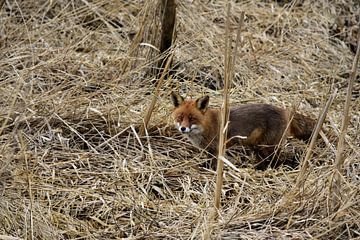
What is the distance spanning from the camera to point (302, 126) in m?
5.32

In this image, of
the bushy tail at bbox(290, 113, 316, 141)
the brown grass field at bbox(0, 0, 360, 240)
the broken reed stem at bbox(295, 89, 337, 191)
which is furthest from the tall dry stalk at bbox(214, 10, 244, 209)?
the bushy tail at bbox(290, 113, 316, 141)

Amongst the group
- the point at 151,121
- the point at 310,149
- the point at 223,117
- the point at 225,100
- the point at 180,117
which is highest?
the point at 225,100

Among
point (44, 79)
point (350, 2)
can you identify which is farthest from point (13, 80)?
point (350, 2)

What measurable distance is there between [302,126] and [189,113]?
2.64ft

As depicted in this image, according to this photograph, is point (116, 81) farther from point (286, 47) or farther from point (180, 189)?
point (286, 47)

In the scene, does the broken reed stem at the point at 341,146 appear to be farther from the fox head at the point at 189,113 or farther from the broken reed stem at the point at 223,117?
the fox head at the point at 189,113

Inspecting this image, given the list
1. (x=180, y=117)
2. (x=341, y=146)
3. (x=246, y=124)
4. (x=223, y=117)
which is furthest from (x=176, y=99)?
(x=341, y=146)

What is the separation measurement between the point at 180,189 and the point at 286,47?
277cm

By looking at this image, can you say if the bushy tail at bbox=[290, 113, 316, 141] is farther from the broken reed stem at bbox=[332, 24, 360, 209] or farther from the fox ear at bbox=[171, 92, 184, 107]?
the broken reed stem at bbox=[332, 24, 360, 209]

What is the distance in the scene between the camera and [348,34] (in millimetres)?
7574

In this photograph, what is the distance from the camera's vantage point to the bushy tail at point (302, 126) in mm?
5316

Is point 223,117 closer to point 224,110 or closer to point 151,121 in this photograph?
point 224,110

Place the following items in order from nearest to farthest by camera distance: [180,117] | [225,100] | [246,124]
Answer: [225,100] → [180,117] → [246,124]

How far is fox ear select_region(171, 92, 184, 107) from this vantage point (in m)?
5.23
